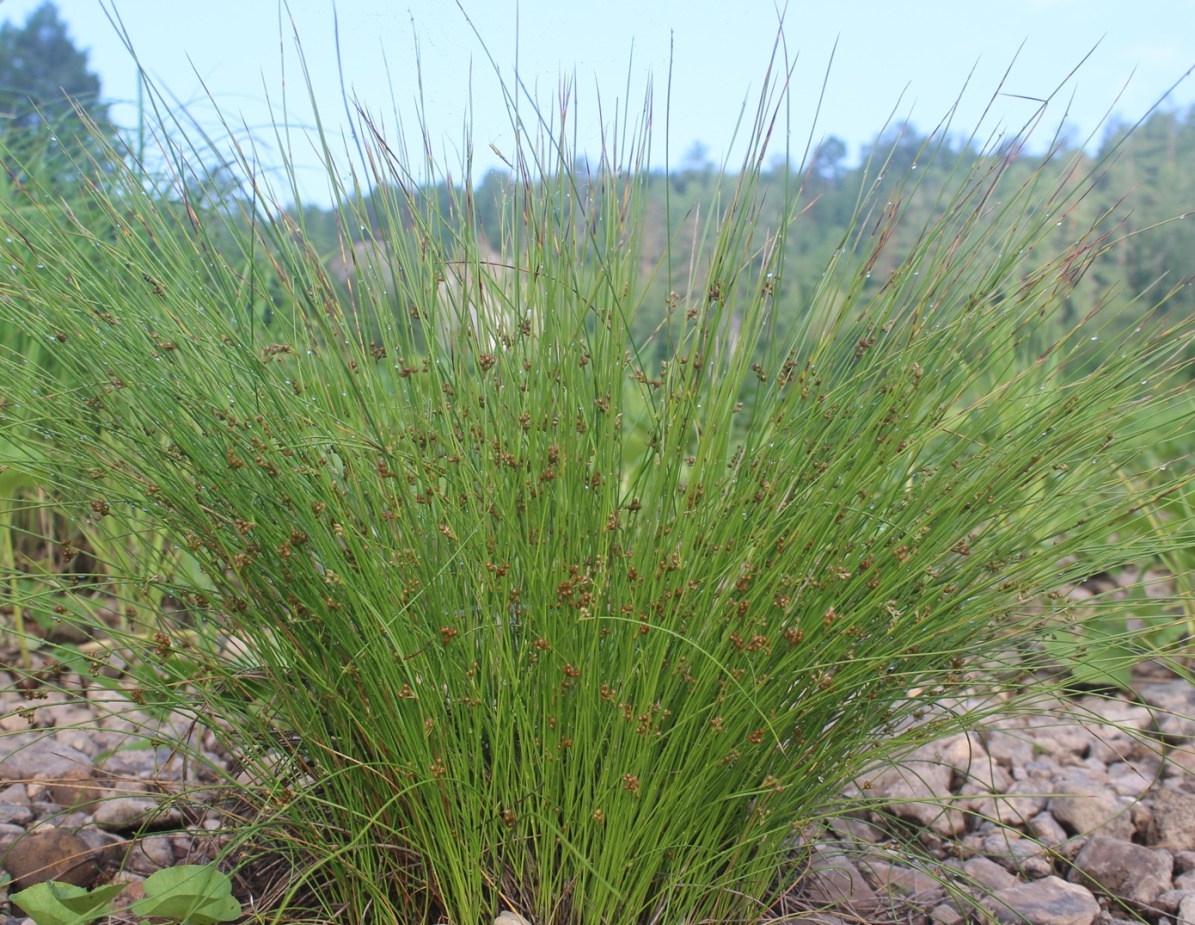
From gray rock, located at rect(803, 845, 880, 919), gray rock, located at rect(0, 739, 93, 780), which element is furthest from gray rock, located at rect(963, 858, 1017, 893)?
gray rock, located at rect(0, 739, 93, 780)

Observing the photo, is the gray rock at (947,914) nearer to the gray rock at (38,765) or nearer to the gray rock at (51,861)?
the gray rock at (51,861)

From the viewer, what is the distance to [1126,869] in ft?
6.10

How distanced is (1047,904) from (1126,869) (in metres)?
0.25

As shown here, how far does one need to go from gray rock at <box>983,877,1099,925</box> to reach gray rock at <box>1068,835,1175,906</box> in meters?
0.07

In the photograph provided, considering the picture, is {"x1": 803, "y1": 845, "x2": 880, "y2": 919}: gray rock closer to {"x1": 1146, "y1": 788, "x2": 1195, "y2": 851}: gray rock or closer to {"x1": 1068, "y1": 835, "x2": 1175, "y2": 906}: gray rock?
{"x1": 1068, "y1": 835, "x2": 1175, "y2": 906}: gray rock

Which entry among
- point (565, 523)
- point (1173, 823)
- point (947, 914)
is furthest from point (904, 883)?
point (565, 523)

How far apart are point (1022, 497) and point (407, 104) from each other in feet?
3.51

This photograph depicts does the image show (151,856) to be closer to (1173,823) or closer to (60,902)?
(60,902)

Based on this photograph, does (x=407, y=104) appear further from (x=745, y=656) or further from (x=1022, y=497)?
(x=1022, y=497)

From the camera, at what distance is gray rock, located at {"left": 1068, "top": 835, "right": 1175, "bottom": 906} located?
5.98 feet

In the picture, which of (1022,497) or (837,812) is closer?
(837,812)

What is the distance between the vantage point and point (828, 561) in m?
1.38

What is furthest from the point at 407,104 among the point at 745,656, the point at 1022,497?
the point at 1022,497

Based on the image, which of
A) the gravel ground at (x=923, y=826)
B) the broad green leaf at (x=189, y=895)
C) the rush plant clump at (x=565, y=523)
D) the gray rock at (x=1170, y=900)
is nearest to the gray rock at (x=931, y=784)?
the gravel ground at (x=923, y=826)
